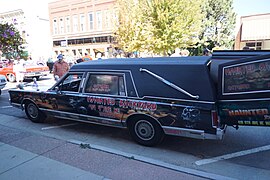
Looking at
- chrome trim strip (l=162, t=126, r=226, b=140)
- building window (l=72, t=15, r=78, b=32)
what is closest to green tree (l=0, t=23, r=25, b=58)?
chrome trim strip (l=162, t=126, r=226, b=140)

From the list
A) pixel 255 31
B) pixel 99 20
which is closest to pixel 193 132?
pixel 255 31

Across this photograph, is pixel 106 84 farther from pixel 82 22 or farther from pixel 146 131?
pixel 82 22

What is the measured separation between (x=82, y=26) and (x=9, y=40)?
95.2 ft

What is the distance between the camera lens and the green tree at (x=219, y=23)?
75.6ft

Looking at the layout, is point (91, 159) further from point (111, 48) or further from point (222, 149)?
point (111, 48)

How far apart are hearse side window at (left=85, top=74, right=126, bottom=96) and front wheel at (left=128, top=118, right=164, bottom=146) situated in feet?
2.08

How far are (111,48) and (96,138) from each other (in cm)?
2834

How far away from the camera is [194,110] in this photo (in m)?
3.35

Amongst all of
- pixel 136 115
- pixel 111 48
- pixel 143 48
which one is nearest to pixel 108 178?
pixel 136 115

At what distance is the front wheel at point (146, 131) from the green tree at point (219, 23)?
68.4ft

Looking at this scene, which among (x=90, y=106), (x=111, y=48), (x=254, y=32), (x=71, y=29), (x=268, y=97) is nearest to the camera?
(x=268, y=97)

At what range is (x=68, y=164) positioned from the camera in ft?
11.1

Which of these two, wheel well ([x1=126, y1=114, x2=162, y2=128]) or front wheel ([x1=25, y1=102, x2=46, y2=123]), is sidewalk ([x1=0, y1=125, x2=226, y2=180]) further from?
front wheel ([x1=25, y1=102, x2=46, y2=123])

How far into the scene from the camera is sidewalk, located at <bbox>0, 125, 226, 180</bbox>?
9.99 feet
